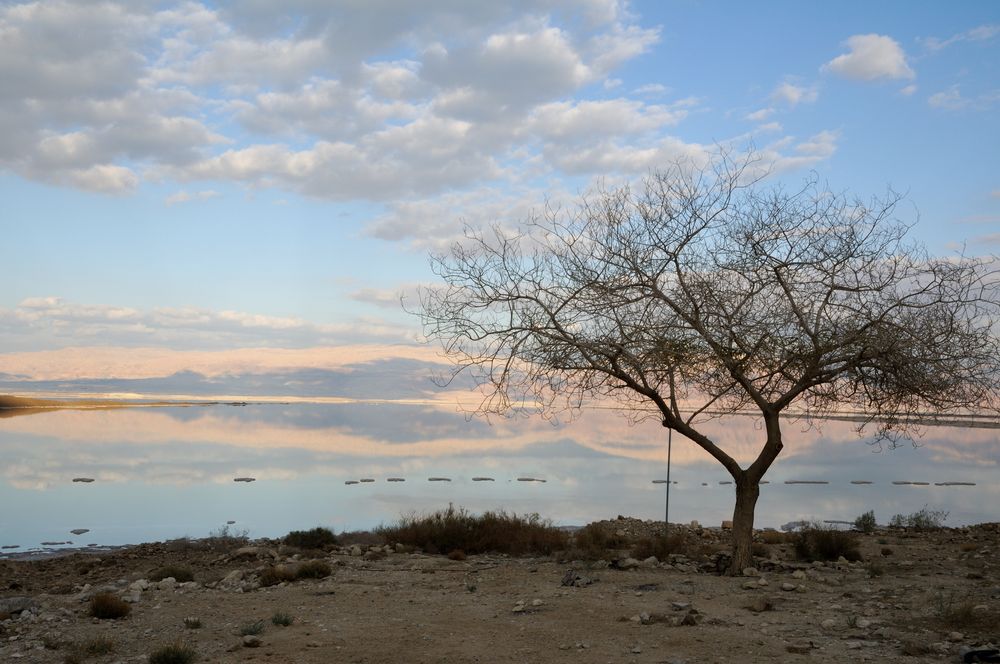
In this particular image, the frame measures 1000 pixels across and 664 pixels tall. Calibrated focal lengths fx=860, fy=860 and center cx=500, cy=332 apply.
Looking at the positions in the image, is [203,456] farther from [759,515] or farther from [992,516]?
[992,516]


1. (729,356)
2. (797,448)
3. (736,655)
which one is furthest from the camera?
(797,448)

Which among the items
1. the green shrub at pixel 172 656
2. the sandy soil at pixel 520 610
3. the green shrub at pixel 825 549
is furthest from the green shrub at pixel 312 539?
the green shrub at pixel 825 549

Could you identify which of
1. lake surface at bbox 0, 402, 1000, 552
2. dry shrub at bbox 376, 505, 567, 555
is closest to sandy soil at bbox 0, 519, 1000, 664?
dry shrub at bbox 376, 505, 567, 555

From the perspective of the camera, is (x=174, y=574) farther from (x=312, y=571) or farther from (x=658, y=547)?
(x=658, y=547)

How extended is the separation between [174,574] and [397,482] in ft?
54.8

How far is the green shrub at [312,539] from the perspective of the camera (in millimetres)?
15883

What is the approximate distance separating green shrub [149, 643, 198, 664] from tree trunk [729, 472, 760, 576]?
8111 mm

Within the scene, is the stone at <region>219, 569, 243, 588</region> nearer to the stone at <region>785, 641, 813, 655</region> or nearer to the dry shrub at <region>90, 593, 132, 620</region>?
the dry shrub at <region>90, 593, 132, 620</region>

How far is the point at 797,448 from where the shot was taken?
181 ft

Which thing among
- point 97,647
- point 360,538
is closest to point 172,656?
point 97,647

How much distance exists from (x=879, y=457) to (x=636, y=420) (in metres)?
41.7

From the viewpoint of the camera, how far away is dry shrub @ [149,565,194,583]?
1321 centimetres

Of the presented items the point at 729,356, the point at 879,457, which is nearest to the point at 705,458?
the point at 879,457

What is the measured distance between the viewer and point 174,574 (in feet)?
43.8
